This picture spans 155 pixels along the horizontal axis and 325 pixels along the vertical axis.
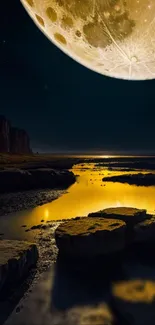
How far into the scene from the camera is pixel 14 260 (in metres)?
6.50

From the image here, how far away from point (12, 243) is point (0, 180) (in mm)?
19331

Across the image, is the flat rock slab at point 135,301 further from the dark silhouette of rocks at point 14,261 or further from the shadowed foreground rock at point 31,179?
the shadowed foreground rock at point 31,179

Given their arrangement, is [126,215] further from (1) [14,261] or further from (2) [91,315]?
(1) [14,261]

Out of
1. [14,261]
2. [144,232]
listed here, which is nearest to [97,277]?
[14,261]

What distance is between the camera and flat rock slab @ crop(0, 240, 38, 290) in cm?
620

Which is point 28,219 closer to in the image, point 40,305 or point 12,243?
point 12,243

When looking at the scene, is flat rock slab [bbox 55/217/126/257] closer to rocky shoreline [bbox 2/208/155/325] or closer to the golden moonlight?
rocky shoreline [bbox 2/208/155/325]

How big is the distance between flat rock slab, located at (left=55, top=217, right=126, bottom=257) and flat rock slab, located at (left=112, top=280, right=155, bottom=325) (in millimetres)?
1330

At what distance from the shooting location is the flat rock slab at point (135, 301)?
5.48 metres

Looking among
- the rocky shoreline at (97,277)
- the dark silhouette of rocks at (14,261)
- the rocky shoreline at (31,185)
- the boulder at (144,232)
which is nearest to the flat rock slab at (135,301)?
the rocky shoreline at (97,277)

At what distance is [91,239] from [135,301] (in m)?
2.30

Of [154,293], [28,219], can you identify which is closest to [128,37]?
[154,293]

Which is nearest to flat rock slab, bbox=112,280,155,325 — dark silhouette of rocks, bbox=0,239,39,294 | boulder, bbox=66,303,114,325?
boulder, bbox=66,303,114,325

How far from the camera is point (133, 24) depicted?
196 inches
